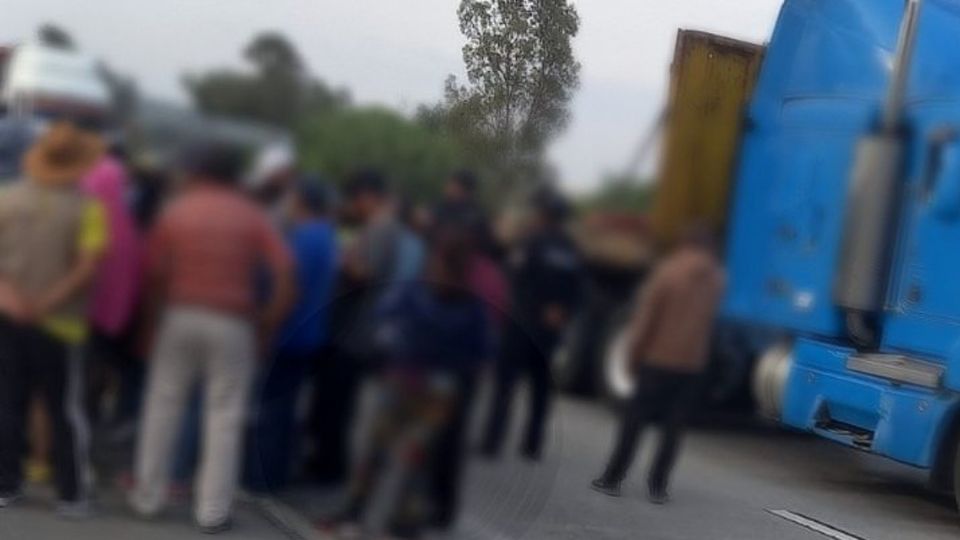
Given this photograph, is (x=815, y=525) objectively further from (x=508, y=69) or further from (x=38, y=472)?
(x=508, y=69)

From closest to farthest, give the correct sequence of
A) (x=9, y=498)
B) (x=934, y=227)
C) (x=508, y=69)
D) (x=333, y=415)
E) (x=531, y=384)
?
(x=508, y=69) < (x=531, y=384) < (x=333, y=415) < (x=9, y=498) < (x=934, y=227)

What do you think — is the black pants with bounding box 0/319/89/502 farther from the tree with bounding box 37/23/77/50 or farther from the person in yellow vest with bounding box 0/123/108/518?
the tree with bounding box 37/23/77/50

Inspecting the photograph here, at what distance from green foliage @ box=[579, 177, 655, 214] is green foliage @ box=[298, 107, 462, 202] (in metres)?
0.30

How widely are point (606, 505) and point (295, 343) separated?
3.47ft

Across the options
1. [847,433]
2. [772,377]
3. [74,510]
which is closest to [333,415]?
[74,510]

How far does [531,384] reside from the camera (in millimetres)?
2668

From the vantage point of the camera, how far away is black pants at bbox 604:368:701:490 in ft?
8.56

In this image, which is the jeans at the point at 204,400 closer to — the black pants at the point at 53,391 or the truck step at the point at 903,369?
the black pants at the point at 53,391

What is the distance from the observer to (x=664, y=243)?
2.33 m

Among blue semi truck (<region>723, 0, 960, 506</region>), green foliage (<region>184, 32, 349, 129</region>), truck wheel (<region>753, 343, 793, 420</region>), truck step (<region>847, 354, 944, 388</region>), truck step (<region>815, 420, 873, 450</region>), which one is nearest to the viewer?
green foliage (<region>184, 32, 349, 129</region>)

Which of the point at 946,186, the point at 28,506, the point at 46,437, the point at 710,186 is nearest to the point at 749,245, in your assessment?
the point at 710,186

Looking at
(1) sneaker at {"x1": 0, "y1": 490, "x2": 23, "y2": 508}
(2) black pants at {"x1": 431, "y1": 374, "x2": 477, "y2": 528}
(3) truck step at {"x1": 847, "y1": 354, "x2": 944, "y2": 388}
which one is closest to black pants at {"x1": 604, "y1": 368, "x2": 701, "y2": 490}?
(2) black pants at {"x1": 431, "y1": 374, "x2": 477, "y2": 528}

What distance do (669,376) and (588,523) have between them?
1432mm

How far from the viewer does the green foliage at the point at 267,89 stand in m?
2.43
